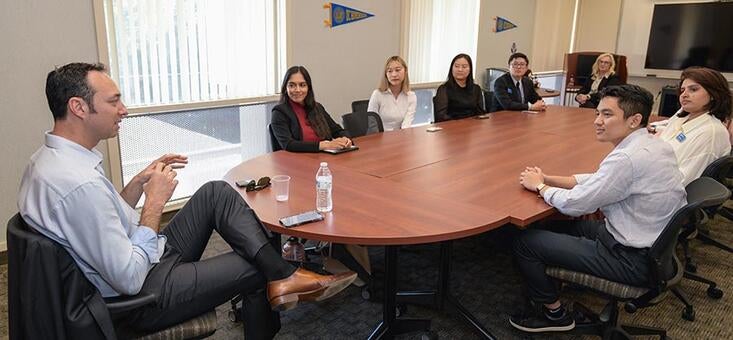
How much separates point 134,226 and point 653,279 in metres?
1.85

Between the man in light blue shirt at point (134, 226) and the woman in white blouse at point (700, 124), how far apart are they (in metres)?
1.98

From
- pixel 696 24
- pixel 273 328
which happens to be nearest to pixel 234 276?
pixel 273 328

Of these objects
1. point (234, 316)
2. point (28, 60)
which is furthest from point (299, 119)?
point (28, 60)

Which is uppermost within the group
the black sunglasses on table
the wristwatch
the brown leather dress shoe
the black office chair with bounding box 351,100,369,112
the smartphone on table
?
the black office chair with bounding box 351,100,369,112

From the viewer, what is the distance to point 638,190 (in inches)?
77.2

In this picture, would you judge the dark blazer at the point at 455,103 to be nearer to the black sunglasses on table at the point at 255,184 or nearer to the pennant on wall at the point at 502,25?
the pennant on wall at the point at 502,25

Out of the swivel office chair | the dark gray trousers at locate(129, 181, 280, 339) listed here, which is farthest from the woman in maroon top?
the swivel office chair

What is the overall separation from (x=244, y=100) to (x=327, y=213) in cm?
244

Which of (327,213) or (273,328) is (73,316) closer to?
(273,328)

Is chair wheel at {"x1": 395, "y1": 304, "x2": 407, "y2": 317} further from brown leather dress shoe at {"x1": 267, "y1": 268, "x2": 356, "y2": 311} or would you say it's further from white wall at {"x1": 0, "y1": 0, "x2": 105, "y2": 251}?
white wall at {"x1": 0, "y1": 0, "x2": 105, "y2": 251}

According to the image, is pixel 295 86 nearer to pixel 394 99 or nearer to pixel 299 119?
pixel 299 119

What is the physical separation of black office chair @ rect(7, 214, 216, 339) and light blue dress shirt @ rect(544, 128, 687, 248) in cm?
167

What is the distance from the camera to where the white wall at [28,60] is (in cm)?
295

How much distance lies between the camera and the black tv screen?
6305 millimetres
